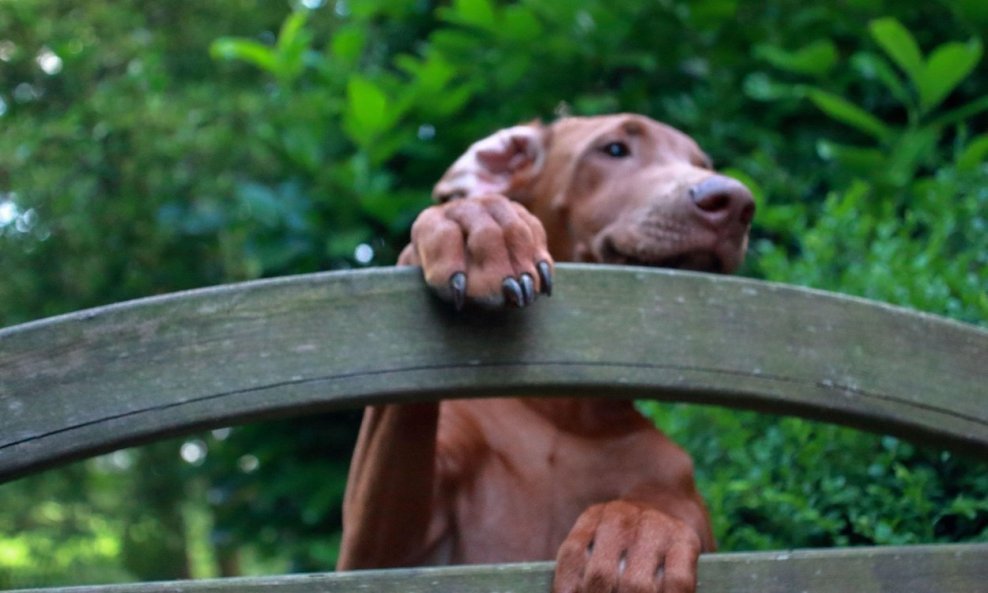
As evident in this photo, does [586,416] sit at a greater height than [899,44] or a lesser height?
lesser


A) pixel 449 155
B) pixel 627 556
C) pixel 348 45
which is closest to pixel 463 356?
pixel 627 556

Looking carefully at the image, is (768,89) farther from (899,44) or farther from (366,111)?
(366,111)

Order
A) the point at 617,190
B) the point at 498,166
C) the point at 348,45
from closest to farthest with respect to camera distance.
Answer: the point at 617,190, the point at 498,166, the point at 348,45

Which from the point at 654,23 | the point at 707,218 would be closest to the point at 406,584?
the point at 707,218

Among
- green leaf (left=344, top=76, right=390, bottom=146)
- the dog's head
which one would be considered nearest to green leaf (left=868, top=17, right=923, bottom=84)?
the dog's head

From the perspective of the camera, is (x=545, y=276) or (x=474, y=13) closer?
(x=545, y=276)

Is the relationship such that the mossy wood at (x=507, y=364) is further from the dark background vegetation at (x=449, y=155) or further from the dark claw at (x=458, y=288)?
the dark background vegetation at (x=449, y=155)

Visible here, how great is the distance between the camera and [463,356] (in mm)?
1440

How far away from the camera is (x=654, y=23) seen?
3.49 metres

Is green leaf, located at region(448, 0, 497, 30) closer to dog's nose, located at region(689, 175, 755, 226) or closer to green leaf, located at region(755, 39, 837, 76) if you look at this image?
green leaf, located at region(755, 39, 837, 76)

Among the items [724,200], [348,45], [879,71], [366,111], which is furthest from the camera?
[348,45]

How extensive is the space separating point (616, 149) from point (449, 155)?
1.38 m

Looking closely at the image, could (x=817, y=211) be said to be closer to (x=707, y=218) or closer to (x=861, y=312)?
(x=707, y=218)

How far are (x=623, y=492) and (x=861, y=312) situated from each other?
506 mm
